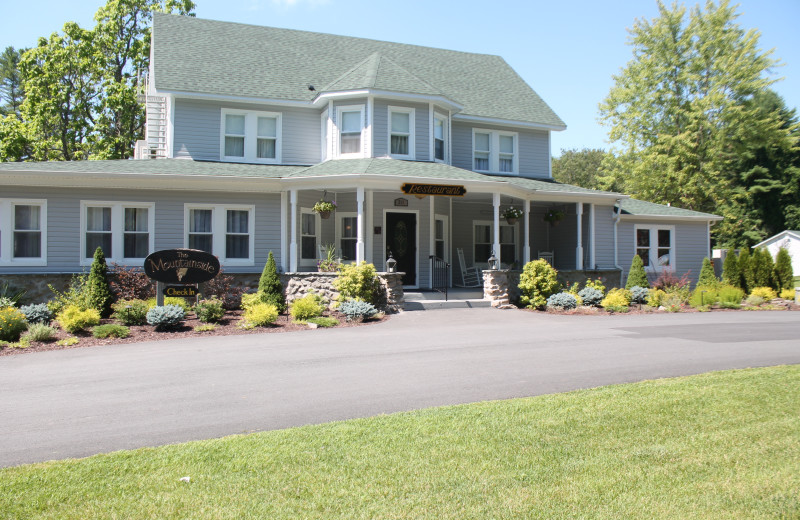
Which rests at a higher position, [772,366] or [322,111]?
[322,111]

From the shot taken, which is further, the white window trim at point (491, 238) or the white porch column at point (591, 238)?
the white window trim at point (491, 238)

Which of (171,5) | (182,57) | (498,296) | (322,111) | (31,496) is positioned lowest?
(31,496)

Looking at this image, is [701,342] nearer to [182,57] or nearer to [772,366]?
[772,366]

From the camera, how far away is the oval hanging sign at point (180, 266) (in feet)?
43.2

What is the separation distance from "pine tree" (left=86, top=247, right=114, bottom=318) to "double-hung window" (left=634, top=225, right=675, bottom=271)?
18675 millimetres

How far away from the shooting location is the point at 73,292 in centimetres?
1459

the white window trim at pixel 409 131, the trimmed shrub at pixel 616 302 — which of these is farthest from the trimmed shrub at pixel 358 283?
the trimmed shrub at pixel 616 302

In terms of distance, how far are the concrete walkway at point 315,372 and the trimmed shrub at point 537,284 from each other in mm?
3573

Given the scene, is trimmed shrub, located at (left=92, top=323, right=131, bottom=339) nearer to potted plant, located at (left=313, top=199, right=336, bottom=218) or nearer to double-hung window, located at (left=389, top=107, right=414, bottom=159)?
potted plant, located at (left=313, top=199, right=336, bottom=218)

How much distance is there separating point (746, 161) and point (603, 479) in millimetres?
45408

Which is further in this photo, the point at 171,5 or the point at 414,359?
the point at 171,5

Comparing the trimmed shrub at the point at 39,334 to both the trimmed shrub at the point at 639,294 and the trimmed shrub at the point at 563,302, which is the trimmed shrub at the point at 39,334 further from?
the trimmed shrub at the point at 639,294

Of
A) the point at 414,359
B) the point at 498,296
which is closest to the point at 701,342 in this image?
the point at 414,359

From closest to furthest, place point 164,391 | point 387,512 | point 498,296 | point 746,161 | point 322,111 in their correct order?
point 387,512, point 164,391, point 498,296, point 322,111, point 746,161
